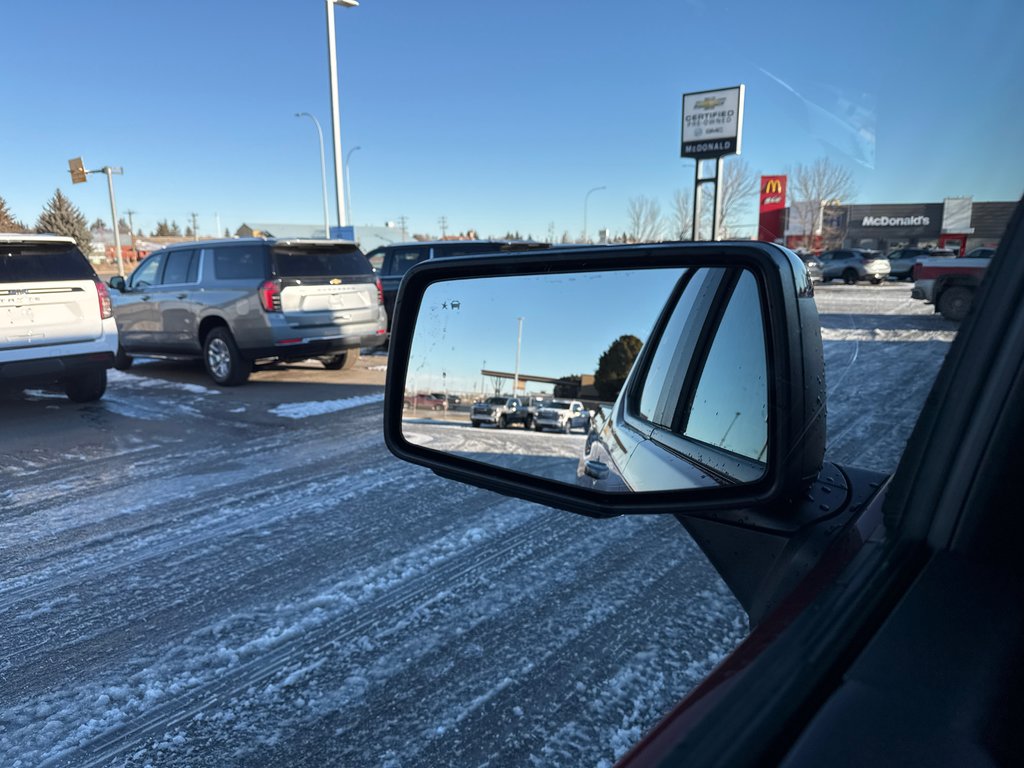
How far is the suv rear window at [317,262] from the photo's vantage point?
28.8 feet

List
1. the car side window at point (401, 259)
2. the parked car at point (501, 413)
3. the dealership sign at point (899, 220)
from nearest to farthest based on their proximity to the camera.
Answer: the dealership sign at point (899, 220)
the parked car at point (501, 413)
the car side window at point (401, 259)

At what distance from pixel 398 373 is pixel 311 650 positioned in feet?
4.63

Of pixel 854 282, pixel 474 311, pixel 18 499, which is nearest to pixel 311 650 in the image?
pixel 474 311

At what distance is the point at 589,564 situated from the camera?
11.2ft

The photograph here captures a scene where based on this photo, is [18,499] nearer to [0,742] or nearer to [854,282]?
[0,742]

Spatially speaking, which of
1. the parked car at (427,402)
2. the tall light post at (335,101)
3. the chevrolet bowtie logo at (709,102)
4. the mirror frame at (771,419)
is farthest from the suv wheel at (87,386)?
the chevrolet bowtie logo at (709,102)

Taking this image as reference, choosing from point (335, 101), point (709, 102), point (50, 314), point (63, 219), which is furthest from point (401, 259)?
point (63, 219)

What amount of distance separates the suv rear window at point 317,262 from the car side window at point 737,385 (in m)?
8.12

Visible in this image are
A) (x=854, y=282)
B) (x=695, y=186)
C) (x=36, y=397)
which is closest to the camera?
(x=695, y=186)

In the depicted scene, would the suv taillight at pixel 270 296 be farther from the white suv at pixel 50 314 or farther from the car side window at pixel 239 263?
the white suv at pixel 50 314

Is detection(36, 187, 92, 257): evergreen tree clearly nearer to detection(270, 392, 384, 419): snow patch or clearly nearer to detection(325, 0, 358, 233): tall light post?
detection(325, 0, 358, 233): tall light post

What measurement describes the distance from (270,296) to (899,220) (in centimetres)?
824

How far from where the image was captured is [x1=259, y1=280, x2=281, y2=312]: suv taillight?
8555 millimetres

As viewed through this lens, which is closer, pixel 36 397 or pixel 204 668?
pixel 204 668
